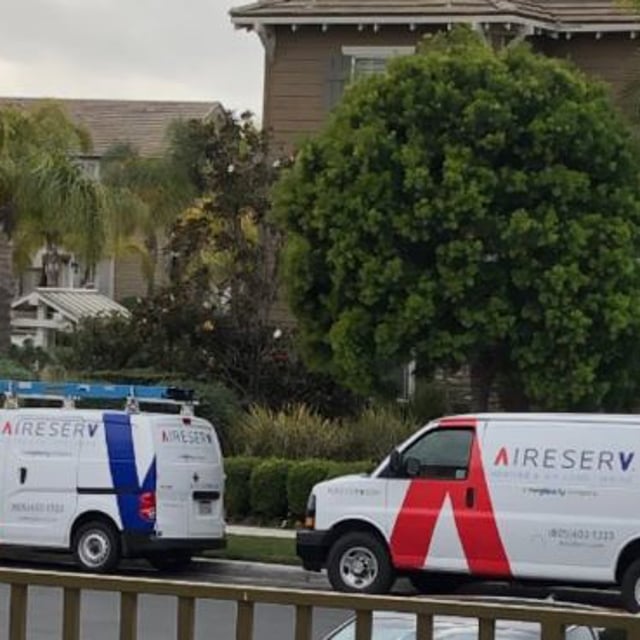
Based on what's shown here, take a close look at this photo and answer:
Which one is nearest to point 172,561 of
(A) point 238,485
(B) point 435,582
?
(A) point 238,485

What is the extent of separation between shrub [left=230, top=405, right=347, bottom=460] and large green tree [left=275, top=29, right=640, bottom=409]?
5.16 ft

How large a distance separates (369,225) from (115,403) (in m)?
4.75

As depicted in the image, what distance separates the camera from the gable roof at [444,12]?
102 feet

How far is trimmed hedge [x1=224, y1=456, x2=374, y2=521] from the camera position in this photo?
2503cm

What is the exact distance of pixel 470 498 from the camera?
1831cm

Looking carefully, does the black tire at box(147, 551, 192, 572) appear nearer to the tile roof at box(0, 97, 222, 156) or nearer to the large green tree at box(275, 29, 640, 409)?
the large green tree at box(275, 29, 640, 409)

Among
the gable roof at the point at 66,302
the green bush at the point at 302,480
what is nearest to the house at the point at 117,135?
the gable roof at the point at 66,302

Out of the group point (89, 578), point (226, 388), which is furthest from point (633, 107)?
point (89, 578)

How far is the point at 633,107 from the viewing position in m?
27.9

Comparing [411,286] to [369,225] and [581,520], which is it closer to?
[369,225]

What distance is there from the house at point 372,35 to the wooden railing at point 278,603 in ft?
82.8

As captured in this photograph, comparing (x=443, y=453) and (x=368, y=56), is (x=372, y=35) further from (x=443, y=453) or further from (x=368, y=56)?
(x=443, y=453)

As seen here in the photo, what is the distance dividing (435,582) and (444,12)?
586 inches

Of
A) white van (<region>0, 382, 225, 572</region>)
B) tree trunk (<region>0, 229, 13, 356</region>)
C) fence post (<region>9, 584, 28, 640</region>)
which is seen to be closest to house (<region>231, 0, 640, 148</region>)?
tree trunk (<region>0, 229, 13, 356</region>)
